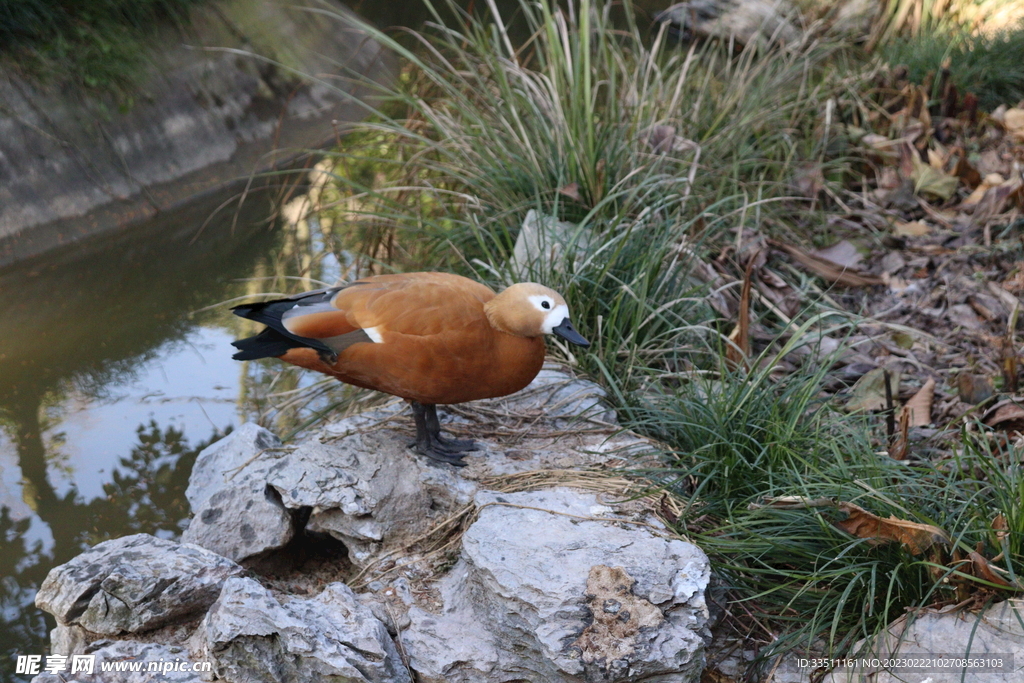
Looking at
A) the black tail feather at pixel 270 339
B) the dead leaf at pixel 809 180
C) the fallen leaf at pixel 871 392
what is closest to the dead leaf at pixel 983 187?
the dead leaf at pixel 809 180

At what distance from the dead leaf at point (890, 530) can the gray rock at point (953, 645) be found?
0.53ft

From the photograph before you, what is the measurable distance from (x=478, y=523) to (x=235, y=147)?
4875 mm

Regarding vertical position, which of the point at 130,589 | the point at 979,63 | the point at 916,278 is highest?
the point at 130,589

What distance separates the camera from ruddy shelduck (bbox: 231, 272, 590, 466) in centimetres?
235

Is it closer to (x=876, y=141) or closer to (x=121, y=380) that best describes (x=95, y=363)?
(x=121, y=380)

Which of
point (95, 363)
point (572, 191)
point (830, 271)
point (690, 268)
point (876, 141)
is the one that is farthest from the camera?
point (876, 141)

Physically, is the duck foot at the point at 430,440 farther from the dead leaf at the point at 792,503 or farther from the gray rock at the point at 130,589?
the dead leaf at the point at 792,503

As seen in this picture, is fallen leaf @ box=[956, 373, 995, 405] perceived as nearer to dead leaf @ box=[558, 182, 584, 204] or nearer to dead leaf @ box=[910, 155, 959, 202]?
dead leaf @ box=[558, 182, 584, 204]

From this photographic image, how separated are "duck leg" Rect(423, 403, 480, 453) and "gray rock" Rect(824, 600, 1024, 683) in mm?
1201

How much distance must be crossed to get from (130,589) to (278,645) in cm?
46

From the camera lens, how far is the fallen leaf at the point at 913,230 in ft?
14.5

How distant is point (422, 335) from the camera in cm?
235

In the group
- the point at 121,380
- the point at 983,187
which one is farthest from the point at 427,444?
the point at 983,187

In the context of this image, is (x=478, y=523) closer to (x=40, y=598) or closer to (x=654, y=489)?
(x=654, y=489)
